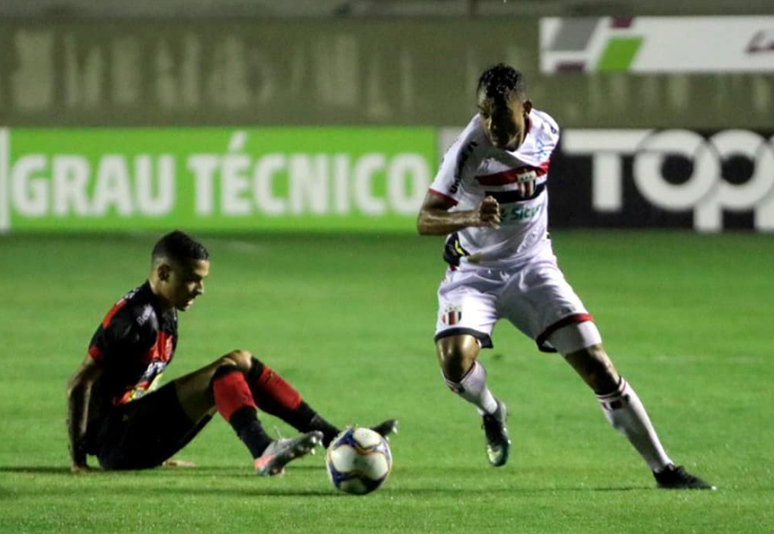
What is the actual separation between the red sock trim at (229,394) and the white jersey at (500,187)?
3.92 ft

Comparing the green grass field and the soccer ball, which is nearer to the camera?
the green grass field

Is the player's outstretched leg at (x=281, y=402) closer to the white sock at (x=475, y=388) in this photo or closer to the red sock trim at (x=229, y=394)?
the red sock trim at (x=229, y=394)

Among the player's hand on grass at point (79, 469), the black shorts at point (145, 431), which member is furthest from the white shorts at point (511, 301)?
the player's hand on grass at point (79, 469)

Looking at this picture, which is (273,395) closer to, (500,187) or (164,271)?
(164,271)

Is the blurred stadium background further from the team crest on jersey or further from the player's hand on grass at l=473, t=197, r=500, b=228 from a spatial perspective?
the player's hand on grass at l=473, t=197, r=500, b=228

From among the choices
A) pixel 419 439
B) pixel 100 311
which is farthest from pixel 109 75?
pixel 419 439

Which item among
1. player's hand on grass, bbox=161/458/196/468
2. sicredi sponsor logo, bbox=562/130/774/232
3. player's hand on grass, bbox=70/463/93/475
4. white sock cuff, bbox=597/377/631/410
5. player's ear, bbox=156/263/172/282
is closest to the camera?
white sock cuff, bbox=597/377/631/410

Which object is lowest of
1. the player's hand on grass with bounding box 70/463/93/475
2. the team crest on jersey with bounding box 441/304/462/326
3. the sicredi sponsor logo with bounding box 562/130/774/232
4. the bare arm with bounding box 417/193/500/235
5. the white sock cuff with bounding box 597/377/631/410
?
the sicredi sponsor logo with bounding box 562/130/774/232

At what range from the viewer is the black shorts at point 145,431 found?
297 inches

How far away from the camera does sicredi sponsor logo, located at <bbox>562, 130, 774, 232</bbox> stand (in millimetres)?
22797

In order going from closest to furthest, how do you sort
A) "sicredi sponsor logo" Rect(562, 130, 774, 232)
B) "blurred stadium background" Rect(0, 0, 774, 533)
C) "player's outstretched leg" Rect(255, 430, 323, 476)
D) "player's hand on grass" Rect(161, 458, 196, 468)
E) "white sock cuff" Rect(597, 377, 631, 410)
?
"player's outstretched leg" Rect(255, 430, 323, 476) → "white sock cuff" Rect(597, 377, 631, 410) → "player's hand on grass" Rect(161, 458, 196, 468) → "blurred stadium background" Rect(0, 0, 774, 533) → "sicredi sponsor logo" Rect(562, 130, 774, 232)

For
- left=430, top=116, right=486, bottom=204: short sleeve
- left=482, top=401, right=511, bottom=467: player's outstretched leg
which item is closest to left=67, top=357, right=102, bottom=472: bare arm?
left=430, top=116, right=486, bottom=204: short sleeve

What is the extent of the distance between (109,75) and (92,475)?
668 inches

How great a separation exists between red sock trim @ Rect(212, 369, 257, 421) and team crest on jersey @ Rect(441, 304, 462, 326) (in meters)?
0.98
